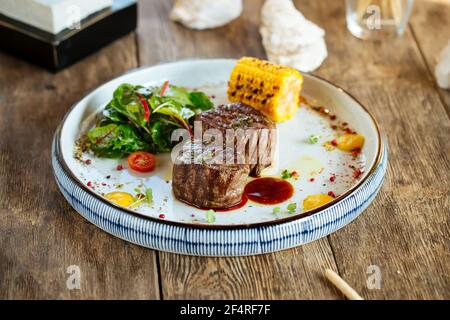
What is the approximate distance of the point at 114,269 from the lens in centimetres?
242

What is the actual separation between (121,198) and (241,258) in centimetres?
53

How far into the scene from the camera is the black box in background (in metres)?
3.50

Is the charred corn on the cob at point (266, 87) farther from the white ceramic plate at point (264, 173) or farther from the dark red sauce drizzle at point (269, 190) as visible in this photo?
the dark red sauce drizzle at point (269, 190)

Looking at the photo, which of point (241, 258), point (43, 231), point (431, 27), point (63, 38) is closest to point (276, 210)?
point (241, 258)

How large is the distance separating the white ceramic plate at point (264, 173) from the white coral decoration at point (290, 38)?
11.1 inches

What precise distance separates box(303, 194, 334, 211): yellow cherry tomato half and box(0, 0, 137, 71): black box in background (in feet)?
5.14

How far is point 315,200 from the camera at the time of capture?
2670 mm

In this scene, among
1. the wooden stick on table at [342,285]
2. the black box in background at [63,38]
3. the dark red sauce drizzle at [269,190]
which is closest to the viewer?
the wooden stick on table at [342,285]

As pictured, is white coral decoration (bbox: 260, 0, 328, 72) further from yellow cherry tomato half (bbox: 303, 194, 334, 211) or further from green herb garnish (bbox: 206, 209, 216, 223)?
green herb garnish (bbox: 206, 209, 216, 223)

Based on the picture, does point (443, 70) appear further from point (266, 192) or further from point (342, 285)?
point (342, 285)

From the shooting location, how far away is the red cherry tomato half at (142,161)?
2811mm

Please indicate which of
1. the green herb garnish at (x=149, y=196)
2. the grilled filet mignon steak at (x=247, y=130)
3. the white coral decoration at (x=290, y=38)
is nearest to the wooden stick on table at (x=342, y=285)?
the grilled filet mignon steak at (x=247, y=130)

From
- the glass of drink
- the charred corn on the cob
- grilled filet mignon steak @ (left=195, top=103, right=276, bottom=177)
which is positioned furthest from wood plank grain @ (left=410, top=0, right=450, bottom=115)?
grilled filet mignon steak @ (left=195, top=103, right=276, bottom=177)

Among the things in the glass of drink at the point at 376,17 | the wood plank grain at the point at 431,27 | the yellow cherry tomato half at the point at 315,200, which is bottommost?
the wood plank grain at the point at 431,27
